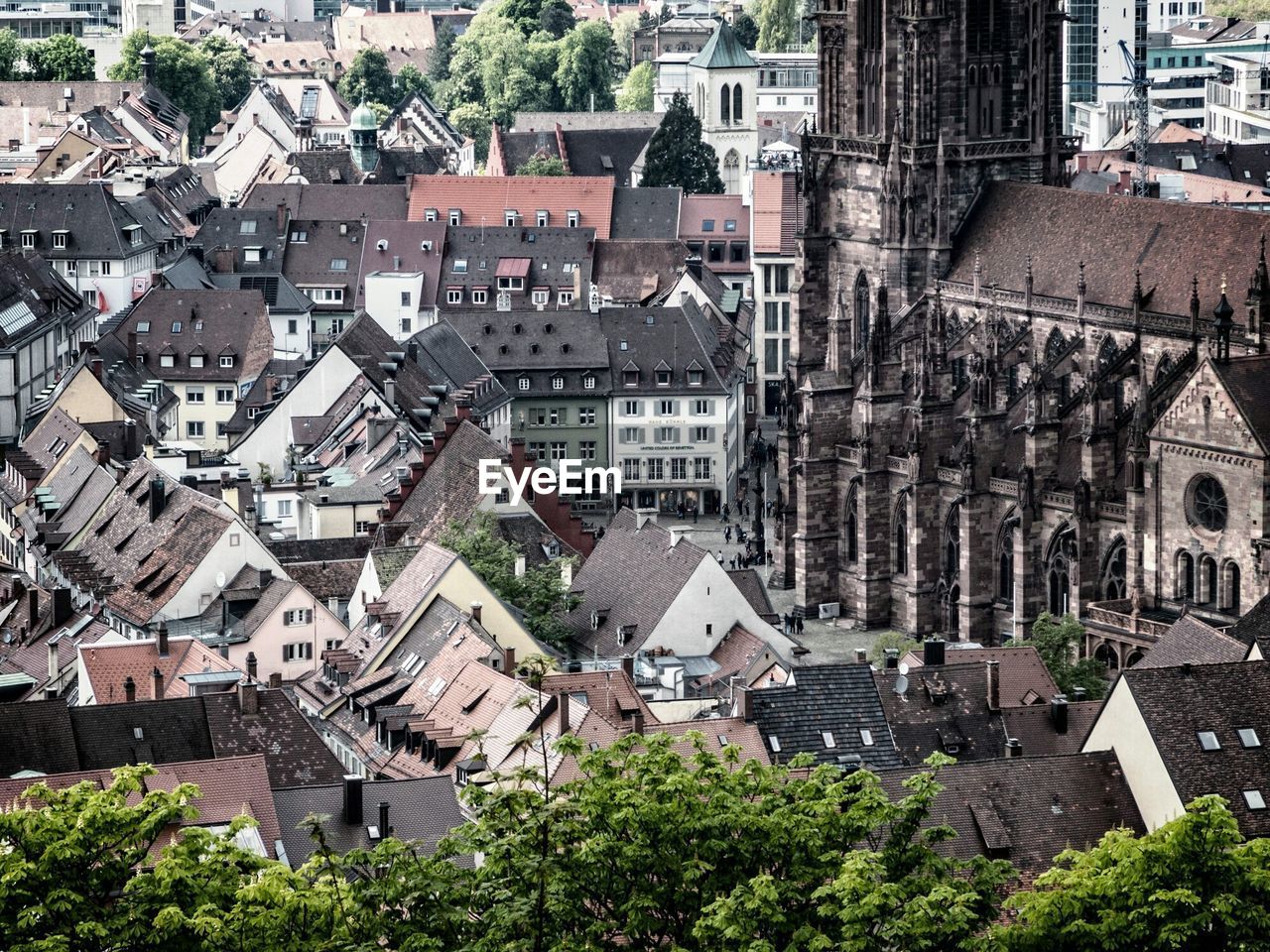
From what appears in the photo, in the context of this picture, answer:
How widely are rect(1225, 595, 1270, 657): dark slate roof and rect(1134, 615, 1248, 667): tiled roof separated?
0.53m

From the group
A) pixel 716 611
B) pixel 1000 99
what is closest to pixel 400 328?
pixel 1000 99

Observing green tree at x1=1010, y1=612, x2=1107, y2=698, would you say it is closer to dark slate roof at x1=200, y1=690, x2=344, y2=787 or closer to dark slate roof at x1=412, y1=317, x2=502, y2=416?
dark slate roof at x1=200, y1=690, x2=344, y2=787

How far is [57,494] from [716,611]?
3560 centimetres

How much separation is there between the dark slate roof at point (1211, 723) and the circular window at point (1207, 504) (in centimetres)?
3866

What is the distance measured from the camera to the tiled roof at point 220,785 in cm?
8475

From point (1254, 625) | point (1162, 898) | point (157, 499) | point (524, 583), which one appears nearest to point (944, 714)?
point (1254, 625)

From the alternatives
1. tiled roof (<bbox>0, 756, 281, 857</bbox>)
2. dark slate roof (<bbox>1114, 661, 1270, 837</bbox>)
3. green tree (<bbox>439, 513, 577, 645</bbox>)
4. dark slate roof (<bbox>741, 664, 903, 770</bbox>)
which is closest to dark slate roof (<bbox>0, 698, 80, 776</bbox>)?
tiled roof (<bbox>0, 756, 281, 857</bbox>)

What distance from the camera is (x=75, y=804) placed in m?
70.4

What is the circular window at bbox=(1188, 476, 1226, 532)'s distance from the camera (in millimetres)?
127188

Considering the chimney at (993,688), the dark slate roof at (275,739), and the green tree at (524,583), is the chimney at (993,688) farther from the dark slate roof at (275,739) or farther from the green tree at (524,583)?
the green tree at (524,583)

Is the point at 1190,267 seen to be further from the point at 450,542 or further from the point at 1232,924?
the point at 1232,924

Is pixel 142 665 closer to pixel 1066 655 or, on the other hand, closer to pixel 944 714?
pixel 944 714

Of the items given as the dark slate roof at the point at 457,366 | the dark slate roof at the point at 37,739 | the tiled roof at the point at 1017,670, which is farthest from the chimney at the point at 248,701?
the dark slate roof at the point at 457,366

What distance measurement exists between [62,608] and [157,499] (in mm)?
9626
